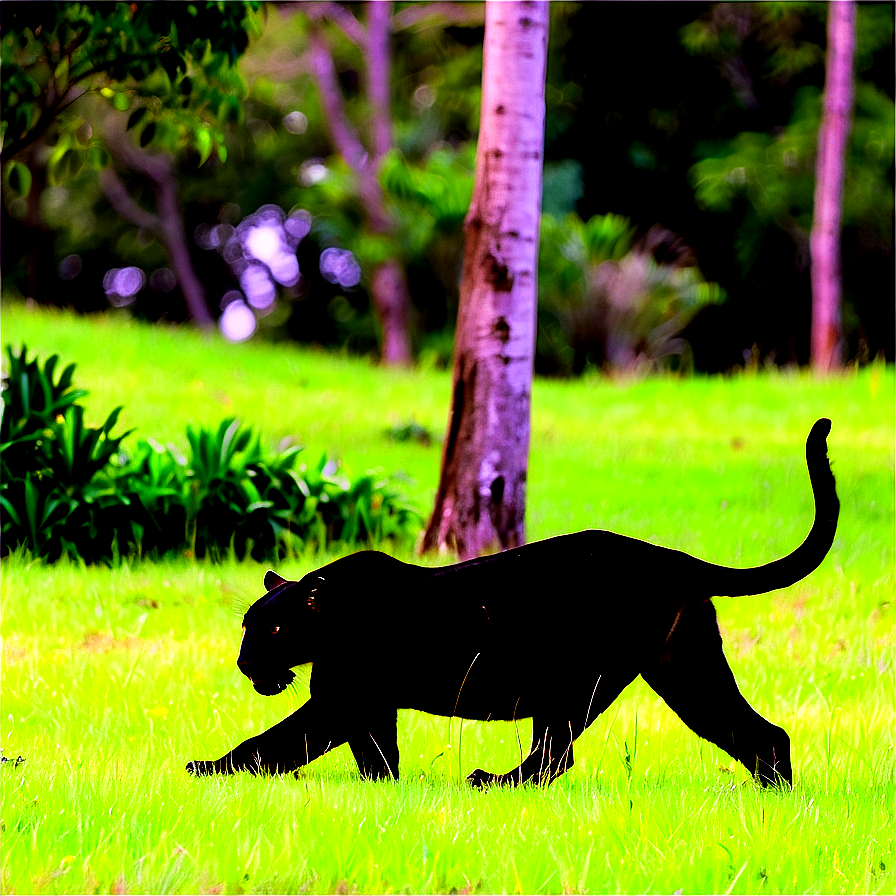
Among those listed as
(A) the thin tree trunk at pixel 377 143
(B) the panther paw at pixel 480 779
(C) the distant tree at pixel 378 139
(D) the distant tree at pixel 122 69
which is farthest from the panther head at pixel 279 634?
(C) the distant tree at pixel 378 139

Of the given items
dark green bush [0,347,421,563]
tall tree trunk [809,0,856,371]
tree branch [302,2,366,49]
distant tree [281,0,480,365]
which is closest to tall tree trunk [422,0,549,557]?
dark green bush [0,347,421,563]

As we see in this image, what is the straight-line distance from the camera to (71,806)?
2.76 meters

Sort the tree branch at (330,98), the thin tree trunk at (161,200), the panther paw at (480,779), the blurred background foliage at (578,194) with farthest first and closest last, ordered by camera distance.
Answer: the thin tree trunk at (161,200) < the tree branch at (330,98) < the blurred background foliage at (578,194) < the panther paw at (480,779)

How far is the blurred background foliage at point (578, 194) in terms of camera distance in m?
15.9

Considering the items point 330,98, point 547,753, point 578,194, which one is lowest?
point 547,753

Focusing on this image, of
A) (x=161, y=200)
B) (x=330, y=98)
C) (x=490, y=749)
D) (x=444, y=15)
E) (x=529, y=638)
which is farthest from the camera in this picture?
(x=161, y=200)

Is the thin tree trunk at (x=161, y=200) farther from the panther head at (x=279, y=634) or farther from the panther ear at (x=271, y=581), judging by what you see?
the panther head at (x=279, y=634)

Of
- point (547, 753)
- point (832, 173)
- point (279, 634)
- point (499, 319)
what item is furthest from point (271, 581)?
point (832, 173)

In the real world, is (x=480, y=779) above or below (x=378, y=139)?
below

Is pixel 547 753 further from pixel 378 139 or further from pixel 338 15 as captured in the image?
pixel 338 15

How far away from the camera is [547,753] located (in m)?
2.88

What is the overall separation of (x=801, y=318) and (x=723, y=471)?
14521mm

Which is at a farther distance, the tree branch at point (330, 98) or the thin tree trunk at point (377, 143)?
the tree branch at point (330, 98)

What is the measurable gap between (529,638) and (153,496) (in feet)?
13.1
